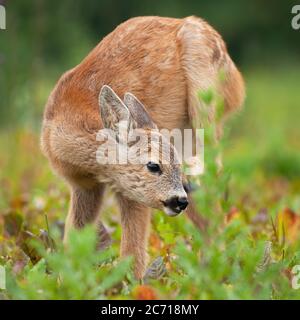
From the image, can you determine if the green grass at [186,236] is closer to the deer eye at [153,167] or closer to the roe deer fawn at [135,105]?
the roe deer fawn at [135,105]

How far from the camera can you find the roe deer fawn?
5258 mm

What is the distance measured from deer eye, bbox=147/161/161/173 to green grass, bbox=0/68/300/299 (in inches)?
15.4

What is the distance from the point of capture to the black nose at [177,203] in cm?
501

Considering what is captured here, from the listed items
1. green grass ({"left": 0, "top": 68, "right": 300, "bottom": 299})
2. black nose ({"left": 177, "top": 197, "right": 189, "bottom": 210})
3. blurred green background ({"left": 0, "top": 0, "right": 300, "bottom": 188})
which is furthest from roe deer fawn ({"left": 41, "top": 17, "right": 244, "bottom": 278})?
blurred green background ({"left": 0, "top": 0, "right": 300, "bottom": 188})

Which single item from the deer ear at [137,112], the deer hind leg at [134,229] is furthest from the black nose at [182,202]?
the deer hind leg at [134,229]

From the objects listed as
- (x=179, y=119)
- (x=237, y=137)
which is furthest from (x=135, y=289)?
(x=237, y=137)

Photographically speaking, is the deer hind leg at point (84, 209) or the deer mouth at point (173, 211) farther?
the deer hind leg at point (84, 209)

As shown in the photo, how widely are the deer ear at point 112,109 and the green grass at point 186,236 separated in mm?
639

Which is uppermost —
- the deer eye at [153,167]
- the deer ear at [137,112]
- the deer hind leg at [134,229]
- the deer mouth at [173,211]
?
the deer ear at [137,112]

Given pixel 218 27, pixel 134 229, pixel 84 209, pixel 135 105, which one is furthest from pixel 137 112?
pixel 218 27

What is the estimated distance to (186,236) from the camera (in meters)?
5.81

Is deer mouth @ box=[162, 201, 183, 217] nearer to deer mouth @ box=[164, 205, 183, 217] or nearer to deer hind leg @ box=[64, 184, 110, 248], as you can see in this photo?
deer mouth @ box=[164, 205, 183, 217]
